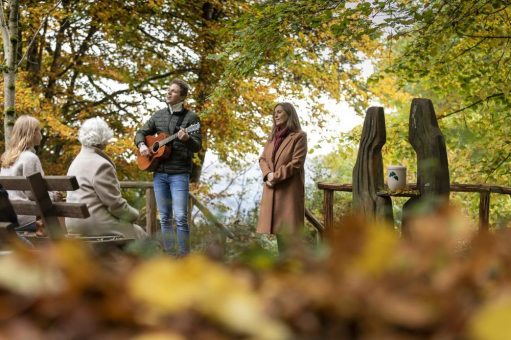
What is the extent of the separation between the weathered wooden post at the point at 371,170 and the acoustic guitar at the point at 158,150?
163 centimetres

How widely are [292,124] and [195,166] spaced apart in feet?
21.9

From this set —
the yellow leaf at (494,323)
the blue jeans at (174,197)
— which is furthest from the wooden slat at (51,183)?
the yellow leaf at (494,323)

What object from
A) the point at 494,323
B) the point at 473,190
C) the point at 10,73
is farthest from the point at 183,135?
the point at 494,323

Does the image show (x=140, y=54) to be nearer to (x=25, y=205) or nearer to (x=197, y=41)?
(x=197, y=41)

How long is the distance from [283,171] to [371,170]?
86 cm

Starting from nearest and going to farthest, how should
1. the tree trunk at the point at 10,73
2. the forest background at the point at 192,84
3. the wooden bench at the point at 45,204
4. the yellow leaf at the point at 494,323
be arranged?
the yellow leaf at the point at 494,323
the wooden bench at the point at 45,204
the tree trunk at the point at 10,73
the forest background at the point at 192,84

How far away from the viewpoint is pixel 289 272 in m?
0.68

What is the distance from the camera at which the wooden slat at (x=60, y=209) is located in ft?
14.5

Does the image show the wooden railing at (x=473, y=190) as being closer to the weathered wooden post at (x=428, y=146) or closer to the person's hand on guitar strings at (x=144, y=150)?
the weathered wooden post at (x=428, y=146)

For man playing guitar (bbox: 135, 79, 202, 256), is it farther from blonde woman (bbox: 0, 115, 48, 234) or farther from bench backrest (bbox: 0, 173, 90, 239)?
bench backrest (bbox: 0, 173, 90, 239)

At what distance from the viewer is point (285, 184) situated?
7105 millimetres

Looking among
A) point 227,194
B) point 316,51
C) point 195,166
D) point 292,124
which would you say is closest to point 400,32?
point 292,124

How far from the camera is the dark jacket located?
23.4 feet

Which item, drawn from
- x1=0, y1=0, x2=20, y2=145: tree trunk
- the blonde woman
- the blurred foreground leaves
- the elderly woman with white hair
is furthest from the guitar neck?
the blurred foreground leaves
